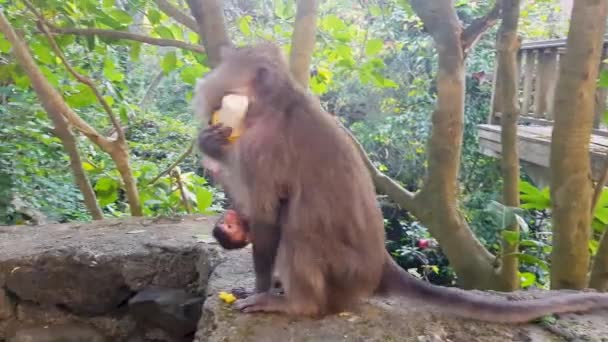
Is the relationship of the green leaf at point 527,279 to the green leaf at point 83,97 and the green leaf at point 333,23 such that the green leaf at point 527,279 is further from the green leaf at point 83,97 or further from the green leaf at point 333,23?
the green leaf at point 83,97

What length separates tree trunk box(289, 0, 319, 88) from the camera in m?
2.32

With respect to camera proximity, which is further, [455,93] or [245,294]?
[455,93]

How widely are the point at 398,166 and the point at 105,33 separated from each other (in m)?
4.67

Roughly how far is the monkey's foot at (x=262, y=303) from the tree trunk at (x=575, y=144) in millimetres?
884

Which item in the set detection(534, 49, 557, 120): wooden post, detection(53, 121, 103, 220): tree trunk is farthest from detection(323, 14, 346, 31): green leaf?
detection(534, 49, 557, 120): wooden post

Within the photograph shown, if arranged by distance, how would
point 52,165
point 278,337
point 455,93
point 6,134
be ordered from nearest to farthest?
point 278,337 → point 455,93 → point 6,134 → point 52,165

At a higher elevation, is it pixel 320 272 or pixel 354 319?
pixel 320 272

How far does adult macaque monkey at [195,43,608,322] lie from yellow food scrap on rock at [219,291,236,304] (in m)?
0.05

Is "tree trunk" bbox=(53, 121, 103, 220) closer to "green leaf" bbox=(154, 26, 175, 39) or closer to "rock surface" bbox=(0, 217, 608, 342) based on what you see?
"rock surface" bbox=(0, 217, 608, 342)

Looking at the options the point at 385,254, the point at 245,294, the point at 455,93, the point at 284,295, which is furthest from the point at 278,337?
the point at 455,93

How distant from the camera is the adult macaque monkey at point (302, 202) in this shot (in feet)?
4.97

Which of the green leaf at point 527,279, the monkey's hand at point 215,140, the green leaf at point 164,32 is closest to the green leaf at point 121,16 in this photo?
the green leaf at point 164,32

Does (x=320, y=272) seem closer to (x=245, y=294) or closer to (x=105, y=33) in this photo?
(x=245, y=294)

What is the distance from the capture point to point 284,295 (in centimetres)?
160
